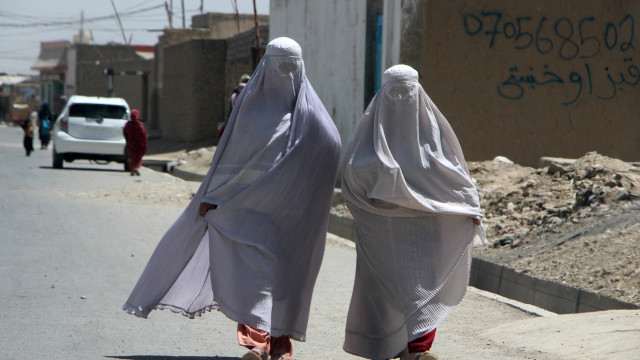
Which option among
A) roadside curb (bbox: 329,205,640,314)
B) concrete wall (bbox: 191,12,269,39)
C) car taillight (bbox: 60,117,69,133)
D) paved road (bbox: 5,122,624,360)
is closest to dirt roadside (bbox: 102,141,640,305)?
roadside curb (bbox: 329,205,640,314)

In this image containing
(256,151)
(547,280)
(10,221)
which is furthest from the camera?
(10,221)

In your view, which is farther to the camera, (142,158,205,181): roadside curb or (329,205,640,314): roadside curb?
(142,158,205,181): roadside curb

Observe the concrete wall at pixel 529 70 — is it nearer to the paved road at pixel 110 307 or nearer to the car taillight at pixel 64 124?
the paved road at pixel 110 307

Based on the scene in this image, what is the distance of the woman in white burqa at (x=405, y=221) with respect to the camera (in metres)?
4.24

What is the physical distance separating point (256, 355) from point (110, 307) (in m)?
2.22

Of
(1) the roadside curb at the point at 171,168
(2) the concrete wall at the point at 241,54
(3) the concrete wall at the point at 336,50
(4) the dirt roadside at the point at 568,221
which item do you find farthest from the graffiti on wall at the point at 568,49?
(2) the concrete wall at the point at 241,54

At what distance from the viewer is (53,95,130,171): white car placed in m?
18.5

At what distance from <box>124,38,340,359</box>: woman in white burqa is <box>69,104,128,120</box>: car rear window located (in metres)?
15.0

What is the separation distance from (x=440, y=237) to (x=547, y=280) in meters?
2.63

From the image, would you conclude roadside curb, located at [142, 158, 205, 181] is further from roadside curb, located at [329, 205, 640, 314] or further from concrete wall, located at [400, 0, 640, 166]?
roadside curb, located at [329, 205, 640, 314]

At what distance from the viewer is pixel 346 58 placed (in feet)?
50.0

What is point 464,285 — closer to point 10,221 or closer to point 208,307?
point 208,307

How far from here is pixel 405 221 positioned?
14.2 feet

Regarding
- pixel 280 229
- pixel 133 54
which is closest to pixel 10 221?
pixel 280 229
